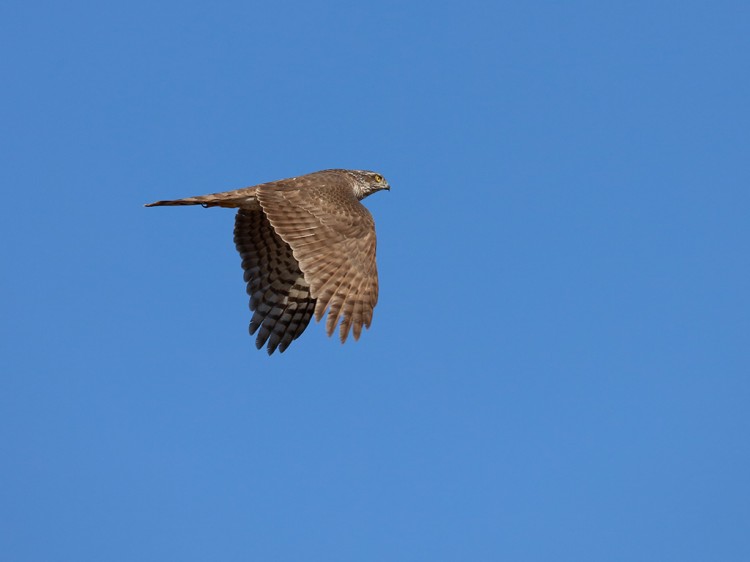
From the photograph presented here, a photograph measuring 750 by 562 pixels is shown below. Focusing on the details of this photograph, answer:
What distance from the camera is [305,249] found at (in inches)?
550

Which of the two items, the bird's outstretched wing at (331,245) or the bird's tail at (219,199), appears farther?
the bird's tail at (219,199)

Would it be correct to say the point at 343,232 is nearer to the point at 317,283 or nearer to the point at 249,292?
the point at 317,283

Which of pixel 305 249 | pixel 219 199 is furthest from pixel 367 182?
pixel 305 249

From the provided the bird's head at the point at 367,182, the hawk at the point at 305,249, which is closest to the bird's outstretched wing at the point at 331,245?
the hawk at the point at 305,249

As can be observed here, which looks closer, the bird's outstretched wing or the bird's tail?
the bird's outstretched wing

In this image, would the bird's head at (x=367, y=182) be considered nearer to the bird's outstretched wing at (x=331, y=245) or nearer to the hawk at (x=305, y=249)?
the hawk at (x=305, y=249)

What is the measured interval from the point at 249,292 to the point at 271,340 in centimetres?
75

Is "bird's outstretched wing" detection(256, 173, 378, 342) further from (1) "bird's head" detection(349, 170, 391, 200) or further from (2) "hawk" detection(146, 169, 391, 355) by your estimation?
(1) "bird's head" detection(349, 170, 391, 200)

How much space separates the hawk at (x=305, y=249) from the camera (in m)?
13.7

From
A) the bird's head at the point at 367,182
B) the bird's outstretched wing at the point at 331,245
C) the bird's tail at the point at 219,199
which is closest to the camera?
the bird's outstretched wing at the point at 331,245

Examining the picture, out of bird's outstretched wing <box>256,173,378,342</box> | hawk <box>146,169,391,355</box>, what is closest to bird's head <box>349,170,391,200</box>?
hawk <box>146,169,391,355</box>

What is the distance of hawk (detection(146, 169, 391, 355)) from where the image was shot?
44.8 ft

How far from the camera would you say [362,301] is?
13656 millimetres

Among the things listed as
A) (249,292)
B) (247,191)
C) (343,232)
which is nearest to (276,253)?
(249,292)
